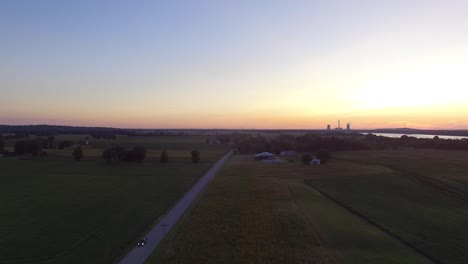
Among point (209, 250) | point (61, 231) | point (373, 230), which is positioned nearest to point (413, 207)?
point (373, 230)

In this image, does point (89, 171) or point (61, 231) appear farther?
point (89, 171)

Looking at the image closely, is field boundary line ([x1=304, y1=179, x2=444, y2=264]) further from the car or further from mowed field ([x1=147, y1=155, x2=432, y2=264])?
the car

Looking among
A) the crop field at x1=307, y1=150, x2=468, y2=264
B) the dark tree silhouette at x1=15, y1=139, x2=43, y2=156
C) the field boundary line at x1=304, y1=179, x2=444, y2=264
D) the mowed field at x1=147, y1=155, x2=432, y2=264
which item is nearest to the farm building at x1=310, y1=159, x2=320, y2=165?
the crop field at x1=307, y1=150, x2=468, y2=264

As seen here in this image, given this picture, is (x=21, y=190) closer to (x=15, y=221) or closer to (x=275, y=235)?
(x=15, y=221)

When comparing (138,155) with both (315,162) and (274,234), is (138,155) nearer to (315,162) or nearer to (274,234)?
(315,162)

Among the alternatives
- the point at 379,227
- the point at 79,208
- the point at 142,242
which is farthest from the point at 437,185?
the point at 79,208

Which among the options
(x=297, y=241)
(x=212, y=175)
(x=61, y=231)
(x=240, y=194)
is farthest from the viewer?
(x=212, y=175)

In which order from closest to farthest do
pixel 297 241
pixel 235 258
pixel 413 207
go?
pixel 235 258
pixel 297 241
pixel 413 207
